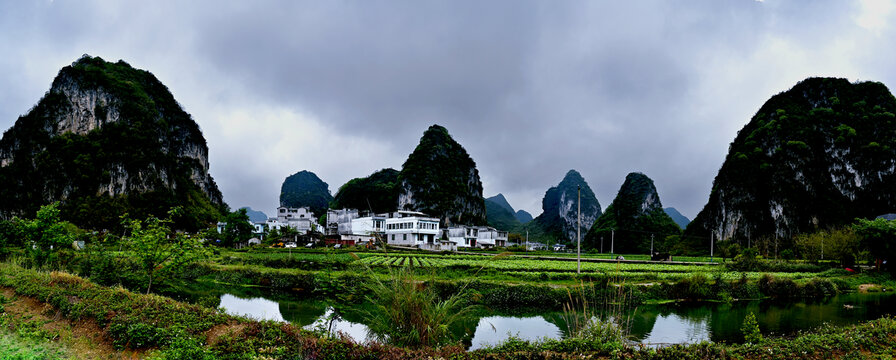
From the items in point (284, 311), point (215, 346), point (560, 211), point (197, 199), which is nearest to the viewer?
point (215, 346)

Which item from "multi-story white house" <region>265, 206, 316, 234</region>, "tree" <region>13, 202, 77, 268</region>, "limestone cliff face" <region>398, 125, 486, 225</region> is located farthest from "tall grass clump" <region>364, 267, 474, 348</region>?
"limestone cliff face" <region>398, 125, 486, 225</region>

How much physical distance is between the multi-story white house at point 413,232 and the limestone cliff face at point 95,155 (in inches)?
1350

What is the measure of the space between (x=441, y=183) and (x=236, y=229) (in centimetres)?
4643

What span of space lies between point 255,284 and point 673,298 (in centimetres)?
2005

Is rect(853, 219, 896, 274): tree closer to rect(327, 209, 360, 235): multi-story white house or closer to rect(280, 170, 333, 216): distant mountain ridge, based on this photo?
rect(327, 209, 360, 235): multi-story white house

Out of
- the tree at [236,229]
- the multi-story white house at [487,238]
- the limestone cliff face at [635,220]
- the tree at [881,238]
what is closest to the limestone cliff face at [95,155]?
the tree at [236,229]

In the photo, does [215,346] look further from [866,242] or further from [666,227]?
[666,227]

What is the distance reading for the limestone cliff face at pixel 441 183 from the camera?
3398 inches

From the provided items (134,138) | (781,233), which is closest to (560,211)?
(781,233)

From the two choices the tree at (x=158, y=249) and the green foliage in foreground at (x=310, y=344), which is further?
the tree at (x=158, y=249)

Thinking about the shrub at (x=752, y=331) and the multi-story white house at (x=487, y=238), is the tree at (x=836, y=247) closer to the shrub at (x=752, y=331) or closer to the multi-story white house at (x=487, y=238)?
the shrub at (x=752, y=331)

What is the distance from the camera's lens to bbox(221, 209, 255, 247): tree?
4697 cm

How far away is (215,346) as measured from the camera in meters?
6.15

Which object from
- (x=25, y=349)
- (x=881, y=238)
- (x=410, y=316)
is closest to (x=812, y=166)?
(x=881, y=238)
